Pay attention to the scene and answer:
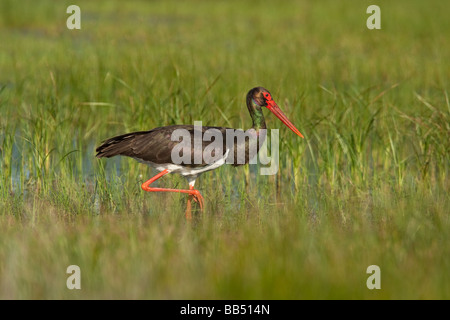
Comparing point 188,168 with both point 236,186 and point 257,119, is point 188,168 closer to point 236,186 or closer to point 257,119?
point 257,119

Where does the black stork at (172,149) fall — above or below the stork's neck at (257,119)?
below

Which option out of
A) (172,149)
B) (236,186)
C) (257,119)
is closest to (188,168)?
(172,149)

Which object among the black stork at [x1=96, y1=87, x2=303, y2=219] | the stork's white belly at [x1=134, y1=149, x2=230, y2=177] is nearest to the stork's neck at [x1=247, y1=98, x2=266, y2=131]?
the black stork at [x1=96, y1=87, x2=303, y2=219]

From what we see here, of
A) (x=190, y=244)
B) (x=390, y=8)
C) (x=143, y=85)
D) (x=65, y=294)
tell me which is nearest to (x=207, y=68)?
(x=143, y=85)

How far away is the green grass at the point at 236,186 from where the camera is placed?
4211 millimetres

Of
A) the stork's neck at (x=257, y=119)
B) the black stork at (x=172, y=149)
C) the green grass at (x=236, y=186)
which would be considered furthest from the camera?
the stork's neck at (x=257, y=119)

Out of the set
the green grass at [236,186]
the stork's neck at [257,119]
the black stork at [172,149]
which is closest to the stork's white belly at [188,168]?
the black stork at [172,149]

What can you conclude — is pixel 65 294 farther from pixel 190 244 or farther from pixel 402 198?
pixel 402 198

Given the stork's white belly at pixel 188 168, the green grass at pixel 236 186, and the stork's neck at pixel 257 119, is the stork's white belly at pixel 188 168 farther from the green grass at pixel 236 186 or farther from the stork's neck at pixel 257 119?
the stork's neck at pixel 257 119

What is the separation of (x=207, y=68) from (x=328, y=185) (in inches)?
172

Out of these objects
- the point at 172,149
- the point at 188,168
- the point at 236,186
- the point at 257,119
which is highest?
the point at 257,119

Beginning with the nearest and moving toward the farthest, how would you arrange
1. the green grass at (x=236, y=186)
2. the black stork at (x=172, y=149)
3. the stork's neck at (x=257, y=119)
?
the green grass at (x=236, y=186) < the black stork at (x=172, y=149) < the stork's neck at (x=257, y=119)

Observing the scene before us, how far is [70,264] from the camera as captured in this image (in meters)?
4.39

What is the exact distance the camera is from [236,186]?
760cm
